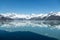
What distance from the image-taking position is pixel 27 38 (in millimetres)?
12484

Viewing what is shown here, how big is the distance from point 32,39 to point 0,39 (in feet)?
9.16

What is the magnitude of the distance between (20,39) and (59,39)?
3406 millimetres

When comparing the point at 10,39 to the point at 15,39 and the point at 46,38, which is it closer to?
the point at 15,39

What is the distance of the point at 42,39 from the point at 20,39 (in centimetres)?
196

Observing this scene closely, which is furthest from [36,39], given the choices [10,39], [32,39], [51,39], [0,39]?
[0,39]

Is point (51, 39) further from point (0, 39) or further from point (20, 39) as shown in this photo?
point (0, 39)

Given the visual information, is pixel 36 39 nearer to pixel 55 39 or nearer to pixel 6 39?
pixel 55 39

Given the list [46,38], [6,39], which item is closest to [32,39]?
[46,38]

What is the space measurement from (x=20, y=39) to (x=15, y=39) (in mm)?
441

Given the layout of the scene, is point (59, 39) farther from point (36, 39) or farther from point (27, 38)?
point (27, 38)

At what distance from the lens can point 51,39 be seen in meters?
12.1

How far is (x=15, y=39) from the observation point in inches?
481

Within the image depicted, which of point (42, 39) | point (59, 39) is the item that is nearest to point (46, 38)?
point (42, 39)

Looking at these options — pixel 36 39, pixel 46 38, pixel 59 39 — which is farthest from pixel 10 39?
pixel 59 39
